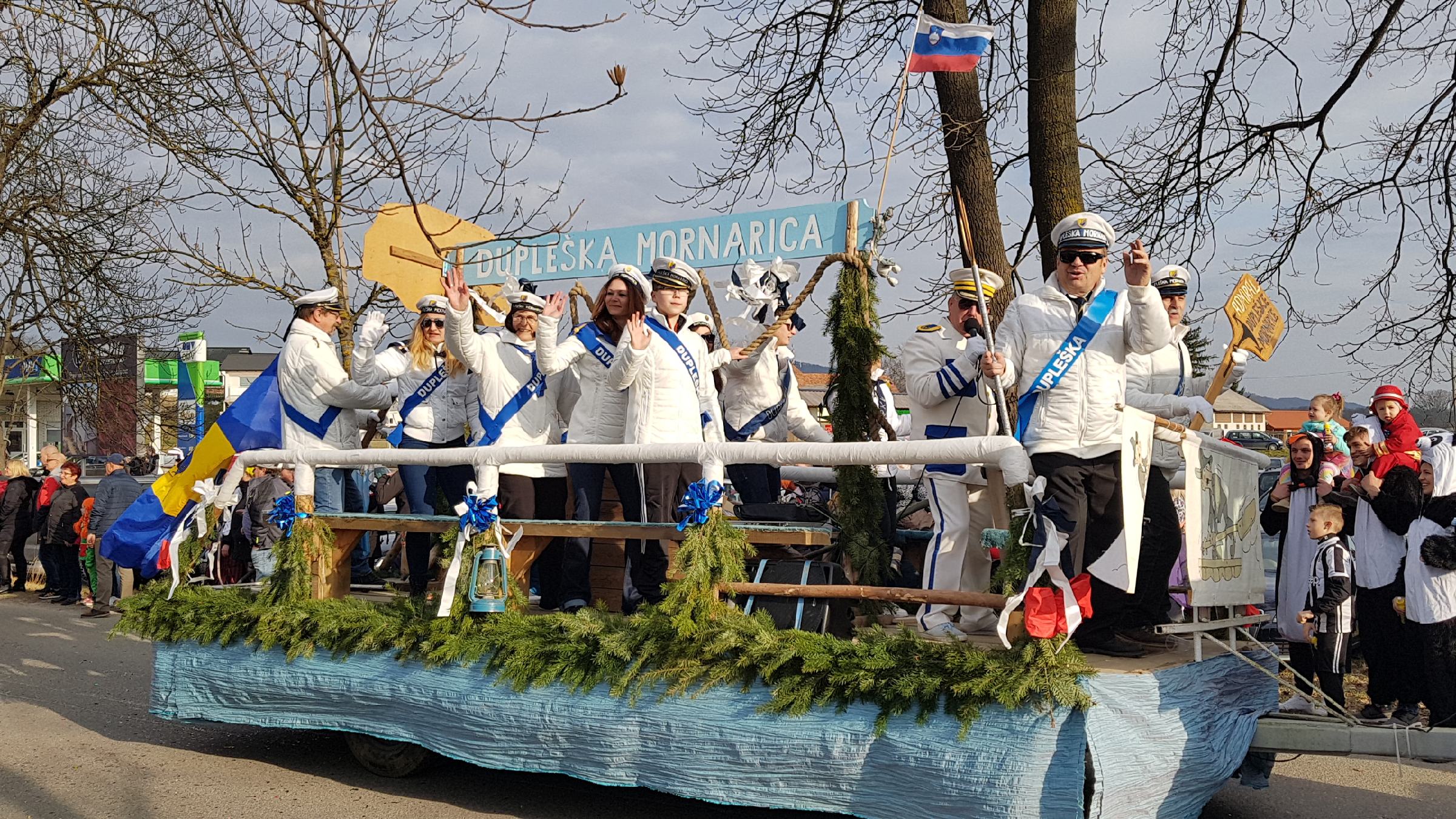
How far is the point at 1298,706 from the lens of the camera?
5.61 meters

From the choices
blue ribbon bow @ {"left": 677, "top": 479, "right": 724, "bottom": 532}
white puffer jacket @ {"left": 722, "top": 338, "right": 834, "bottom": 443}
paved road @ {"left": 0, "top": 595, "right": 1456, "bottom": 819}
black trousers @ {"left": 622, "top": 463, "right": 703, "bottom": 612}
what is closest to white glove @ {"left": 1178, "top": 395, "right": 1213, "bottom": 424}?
paved road @ {"left": 0, "top": 595, "right": 1456, "bottom": 819}

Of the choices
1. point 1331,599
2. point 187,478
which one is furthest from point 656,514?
point 1331,599

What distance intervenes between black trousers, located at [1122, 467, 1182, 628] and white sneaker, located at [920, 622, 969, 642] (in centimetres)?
74

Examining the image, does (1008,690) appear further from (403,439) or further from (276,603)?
(403,439)

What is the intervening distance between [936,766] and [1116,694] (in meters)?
0.65

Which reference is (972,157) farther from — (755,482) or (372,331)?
(372,331)

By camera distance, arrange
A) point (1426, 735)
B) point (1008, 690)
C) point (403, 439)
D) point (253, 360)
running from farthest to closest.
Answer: point (253, 360)
point (403, 439)
point (1426, 735)
point (1008, 690)

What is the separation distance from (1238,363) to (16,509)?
15.5 metres

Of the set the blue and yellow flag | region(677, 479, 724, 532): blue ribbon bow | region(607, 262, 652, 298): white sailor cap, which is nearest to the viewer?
region(677, 479, 724, 532): blue ribbon bow

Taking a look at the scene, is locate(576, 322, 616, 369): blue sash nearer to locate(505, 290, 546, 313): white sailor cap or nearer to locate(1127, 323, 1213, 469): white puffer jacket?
locate(505, 290, 546, 313): white sailor cap

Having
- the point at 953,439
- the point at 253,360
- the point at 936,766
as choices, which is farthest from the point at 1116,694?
the point at 253,360

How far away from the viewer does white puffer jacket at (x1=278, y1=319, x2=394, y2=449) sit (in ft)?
22.7

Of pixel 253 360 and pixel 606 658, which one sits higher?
pixel 253 360

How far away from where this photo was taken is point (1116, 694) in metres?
4.12
